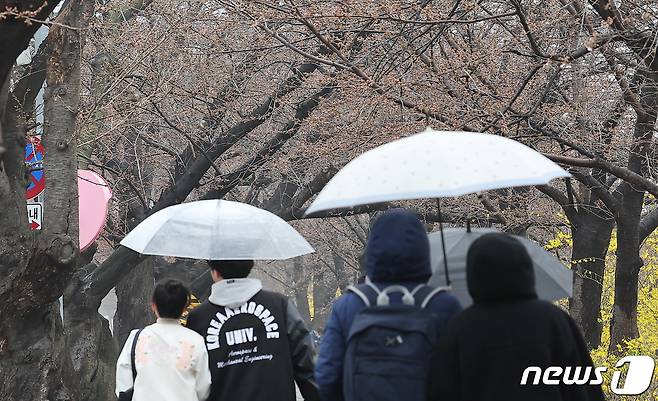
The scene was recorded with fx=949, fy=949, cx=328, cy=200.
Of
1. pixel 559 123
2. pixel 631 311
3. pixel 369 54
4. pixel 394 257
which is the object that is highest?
pixel 369 54

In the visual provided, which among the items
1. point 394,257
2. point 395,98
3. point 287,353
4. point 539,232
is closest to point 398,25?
point 395,98

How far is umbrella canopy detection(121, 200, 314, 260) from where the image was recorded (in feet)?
16.4

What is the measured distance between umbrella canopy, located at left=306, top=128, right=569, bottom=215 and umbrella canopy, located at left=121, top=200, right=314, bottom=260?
1289 mm

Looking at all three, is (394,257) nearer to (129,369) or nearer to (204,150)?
(129,369)

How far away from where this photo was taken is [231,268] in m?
4.82

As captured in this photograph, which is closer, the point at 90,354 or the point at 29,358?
the point at 29,358

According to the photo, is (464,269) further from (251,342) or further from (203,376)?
(203,376)

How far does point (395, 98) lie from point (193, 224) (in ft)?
12.4

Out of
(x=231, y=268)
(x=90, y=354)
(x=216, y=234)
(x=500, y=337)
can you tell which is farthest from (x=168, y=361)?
(x=90, y=354)

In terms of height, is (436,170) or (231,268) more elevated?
(436,170)

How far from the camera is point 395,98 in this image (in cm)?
859

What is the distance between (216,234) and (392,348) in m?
1.88

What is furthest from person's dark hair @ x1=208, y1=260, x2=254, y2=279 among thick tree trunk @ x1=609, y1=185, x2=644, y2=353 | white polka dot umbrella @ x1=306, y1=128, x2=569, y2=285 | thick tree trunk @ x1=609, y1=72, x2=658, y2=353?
thick tree trunk @ x1=609, y1=185, x2=644, y2=353

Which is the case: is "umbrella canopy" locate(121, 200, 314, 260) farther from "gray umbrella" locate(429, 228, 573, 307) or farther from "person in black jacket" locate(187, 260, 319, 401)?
"gray umbrella" locate(429, 228, 573, 307)
